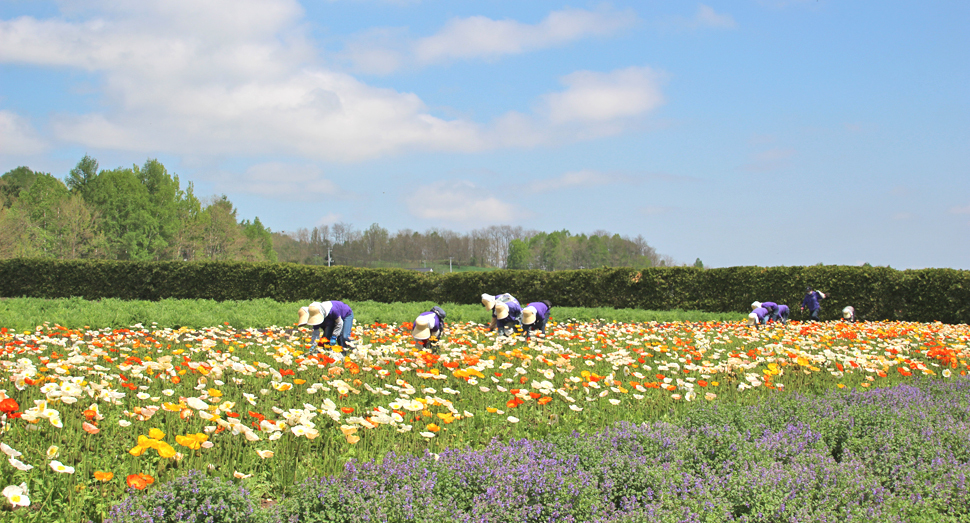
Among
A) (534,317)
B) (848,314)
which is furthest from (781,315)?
(534,317)

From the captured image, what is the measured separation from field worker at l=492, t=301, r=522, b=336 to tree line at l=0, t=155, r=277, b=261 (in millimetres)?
31010

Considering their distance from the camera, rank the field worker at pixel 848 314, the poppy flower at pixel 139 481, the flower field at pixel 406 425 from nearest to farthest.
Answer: the poppy flower at pixel 139 481
the flower field at pixel 406 425
the field worker at pixel 848 314

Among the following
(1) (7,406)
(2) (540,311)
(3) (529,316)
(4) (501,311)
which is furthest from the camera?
(2) (540,311)

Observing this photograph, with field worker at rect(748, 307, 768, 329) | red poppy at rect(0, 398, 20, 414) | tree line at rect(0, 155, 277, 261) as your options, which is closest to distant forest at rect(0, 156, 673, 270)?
tree line at rect(0, 155, 277, 261)

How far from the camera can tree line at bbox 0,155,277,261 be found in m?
41.3

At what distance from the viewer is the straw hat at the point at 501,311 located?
31.0 feet

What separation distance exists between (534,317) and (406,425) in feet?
18.2

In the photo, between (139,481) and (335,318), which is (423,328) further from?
(139,481)

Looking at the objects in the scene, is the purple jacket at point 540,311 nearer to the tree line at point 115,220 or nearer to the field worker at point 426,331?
the field worker at point 426,331

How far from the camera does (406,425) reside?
405 cm

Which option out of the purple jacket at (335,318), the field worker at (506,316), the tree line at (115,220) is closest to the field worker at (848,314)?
the field worker at (506,316)

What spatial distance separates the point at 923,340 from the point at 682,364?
4828 mm

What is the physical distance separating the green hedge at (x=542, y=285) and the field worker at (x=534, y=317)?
974cm

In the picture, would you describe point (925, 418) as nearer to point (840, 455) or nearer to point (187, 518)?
point (840, 455)
